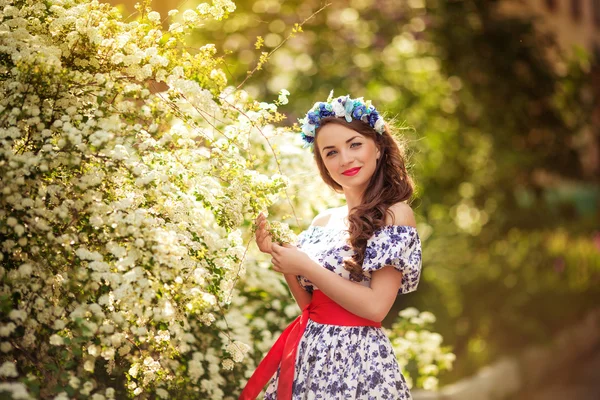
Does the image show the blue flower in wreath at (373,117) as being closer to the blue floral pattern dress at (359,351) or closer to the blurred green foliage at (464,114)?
the blue floral pattern dress at (359,351)

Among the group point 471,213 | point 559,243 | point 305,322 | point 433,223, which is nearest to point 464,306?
point 433,223

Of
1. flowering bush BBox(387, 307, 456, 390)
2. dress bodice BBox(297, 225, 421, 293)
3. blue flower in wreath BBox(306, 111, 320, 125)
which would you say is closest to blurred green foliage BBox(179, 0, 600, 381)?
flowering bush BBox(387, 307, 456, 390)

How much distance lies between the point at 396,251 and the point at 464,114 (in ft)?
18.8

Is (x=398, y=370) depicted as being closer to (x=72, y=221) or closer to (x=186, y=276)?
(x=186, y=276)

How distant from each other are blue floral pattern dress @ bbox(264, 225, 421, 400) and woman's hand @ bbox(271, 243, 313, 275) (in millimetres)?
150

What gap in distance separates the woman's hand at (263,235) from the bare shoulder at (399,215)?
1.37 ft

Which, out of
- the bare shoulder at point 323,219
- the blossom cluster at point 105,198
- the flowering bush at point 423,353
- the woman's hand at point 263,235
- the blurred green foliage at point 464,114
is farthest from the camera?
the blurred green foliage at point 464,114

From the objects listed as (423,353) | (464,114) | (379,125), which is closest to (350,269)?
(379,125)

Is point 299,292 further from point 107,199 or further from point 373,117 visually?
point 107,199

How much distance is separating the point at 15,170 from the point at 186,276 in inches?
24.0

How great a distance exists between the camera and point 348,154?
2.84 metres

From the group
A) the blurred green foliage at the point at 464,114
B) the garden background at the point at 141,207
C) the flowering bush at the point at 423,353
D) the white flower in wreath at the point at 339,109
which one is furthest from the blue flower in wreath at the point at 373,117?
the blurred green foliage at the point at 464,114

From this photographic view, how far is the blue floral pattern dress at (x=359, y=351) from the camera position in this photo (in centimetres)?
266

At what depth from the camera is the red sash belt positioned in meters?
2.73
